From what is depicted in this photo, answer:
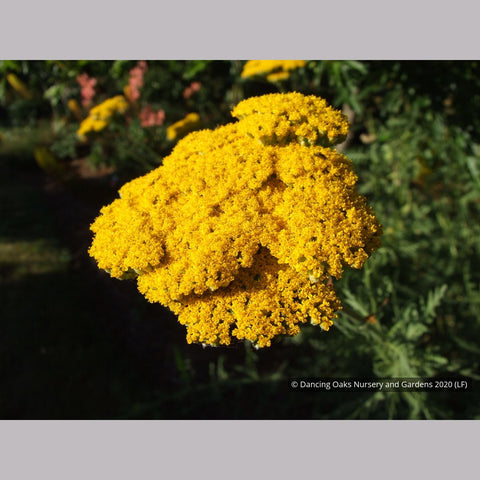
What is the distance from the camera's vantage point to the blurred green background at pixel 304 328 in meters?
3.64

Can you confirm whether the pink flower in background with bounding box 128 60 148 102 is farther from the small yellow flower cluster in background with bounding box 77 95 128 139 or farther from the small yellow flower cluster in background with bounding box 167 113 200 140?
the small yellow flower cluster in background with bounding box 167 113 200 140

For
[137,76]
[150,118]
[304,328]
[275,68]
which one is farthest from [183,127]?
[304,328]

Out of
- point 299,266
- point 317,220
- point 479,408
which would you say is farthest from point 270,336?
point 479,408

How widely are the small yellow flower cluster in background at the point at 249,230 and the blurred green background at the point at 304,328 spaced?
0.87 meters

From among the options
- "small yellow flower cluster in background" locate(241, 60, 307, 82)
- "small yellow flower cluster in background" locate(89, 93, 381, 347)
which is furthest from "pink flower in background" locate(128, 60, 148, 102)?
"small yellow flower cluster in background" locate(89, 93, 381, 347)

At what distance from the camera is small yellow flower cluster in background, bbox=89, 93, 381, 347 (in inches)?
84.0

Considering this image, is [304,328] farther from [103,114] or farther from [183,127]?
[103,114]

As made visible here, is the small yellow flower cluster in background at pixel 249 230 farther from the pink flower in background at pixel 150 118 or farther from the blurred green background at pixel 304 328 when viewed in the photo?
the pink flower in background at pixel 150 118

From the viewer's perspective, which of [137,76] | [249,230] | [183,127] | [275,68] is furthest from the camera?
[137,76]

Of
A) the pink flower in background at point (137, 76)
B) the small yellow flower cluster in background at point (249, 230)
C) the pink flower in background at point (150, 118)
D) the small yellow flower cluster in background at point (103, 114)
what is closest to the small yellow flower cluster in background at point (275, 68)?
the small yellow flower cluster in background at point (249, 230)

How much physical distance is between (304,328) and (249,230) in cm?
210

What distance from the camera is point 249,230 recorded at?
7.38 ft

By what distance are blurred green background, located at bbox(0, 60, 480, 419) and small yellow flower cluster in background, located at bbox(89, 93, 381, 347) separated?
87cm

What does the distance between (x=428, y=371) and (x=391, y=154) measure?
2.58 meters
